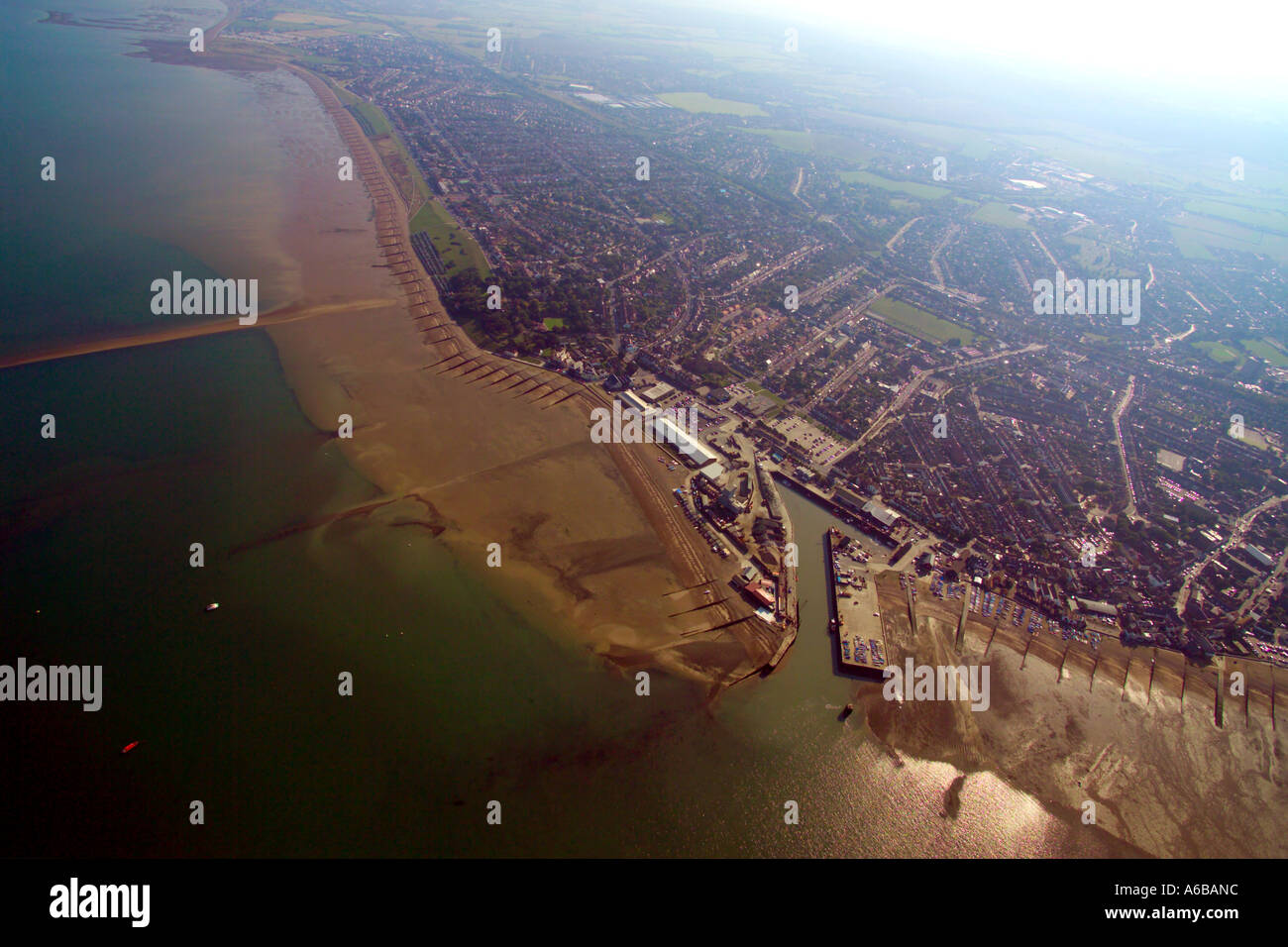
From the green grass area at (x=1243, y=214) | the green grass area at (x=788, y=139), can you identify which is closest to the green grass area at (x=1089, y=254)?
the green grass area at (x=1243, y=214)

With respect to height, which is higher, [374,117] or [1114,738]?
[374,117]

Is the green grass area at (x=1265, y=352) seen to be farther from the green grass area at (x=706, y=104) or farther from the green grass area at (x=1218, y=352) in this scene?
the green grass area at (x=706, y=104)

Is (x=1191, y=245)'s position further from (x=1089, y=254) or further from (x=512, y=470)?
(x=512, y=470)

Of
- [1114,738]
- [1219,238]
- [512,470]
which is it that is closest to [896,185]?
[1219,238]

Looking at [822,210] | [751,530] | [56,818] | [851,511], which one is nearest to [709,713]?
[751,530]

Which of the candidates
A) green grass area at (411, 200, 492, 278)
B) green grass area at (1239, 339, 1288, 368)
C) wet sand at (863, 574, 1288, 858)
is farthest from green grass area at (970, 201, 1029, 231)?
wet sand at (863, 574, 1288, 858)
